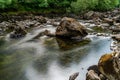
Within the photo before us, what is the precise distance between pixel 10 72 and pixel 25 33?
22.9 m

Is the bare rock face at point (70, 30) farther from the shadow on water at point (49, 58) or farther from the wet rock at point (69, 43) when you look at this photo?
the shadow on water at point (49, 58)

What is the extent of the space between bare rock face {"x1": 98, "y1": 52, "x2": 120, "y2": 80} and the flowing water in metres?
2.95

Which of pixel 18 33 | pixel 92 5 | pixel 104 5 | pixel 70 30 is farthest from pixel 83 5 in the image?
pixel 18 33

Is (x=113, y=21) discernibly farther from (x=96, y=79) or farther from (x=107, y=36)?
(x=96, y=79)

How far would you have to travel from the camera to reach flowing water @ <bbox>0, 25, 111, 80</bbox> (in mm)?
33625

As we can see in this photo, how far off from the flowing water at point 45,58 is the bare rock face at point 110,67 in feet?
9.67

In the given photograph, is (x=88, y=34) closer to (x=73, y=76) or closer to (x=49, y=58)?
(x=49, y=58)

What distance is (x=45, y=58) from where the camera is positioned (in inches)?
1572

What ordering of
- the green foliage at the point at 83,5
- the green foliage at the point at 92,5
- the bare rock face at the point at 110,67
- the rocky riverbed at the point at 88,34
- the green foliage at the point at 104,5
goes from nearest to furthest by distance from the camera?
the bare rock face at the point at 110,67 < the rocky riverbed at the point at 88,34 < the green foliage at the point at 83,5 < the green foliage at the point at 92,5 < the green foliage at the point at 104,5

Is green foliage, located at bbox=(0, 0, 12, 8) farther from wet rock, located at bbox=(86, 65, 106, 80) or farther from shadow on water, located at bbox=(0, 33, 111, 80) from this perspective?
wet rock, located at bbox=(86, 65, 106, 80)

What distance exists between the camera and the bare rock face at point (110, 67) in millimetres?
29625

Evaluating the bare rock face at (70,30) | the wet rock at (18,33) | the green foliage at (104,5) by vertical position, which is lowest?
the green foliage at (104,5)

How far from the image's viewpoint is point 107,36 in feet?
177

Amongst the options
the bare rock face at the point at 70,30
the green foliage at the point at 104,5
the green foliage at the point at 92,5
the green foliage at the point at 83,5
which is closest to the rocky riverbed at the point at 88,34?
the bare rock face at the point at 70,30
